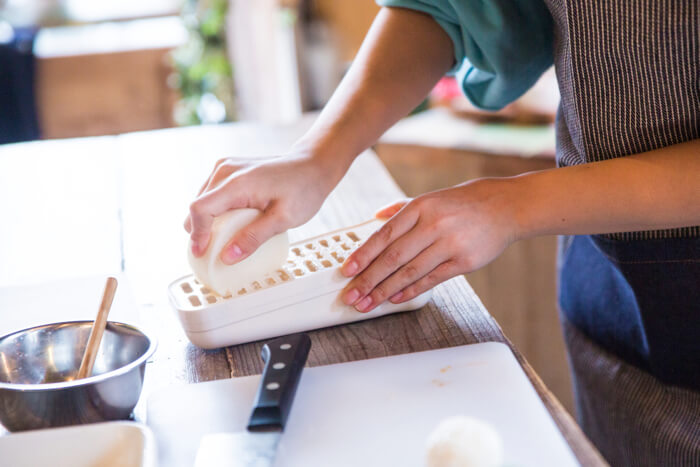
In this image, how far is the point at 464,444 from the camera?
53 cm

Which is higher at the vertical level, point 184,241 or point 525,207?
point 525,207

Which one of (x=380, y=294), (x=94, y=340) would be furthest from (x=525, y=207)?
(x=94, y=340)

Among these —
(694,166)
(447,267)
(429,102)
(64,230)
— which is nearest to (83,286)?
(64,230)

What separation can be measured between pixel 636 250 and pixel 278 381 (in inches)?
16.7

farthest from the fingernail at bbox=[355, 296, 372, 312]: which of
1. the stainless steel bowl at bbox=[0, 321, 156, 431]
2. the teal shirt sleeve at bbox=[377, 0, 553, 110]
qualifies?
the teal shirt sleeve at bbox=[377, 0, 553, 110]

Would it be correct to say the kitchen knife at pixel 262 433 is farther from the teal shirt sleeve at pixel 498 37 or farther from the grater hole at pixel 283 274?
the teal shirt sleeve at pixel 498 37

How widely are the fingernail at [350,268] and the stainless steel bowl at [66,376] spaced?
20cm

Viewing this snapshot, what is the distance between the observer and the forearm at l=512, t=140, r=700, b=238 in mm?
661

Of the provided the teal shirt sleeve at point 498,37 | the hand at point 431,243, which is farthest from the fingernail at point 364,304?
the teal shirt sleeve at point 498,37

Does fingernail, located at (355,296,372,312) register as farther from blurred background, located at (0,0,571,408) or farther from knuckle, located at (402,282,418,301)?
blurred background, located at (0,0,571,408)

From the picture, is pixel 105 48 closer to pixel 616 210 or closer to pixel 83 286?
pixel 83 286

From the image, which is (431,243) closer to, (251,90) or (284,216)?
(284,216)

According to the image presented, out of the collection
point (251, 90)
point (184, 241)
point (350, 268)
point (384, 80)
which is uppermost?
point (384, 80)

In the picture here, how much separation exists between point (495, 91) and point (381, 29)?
6.6 inches
